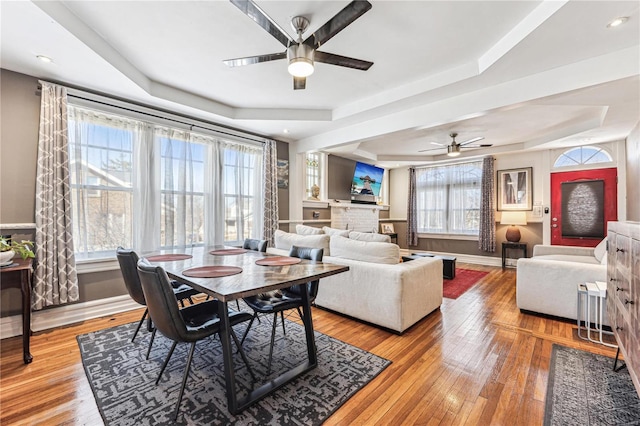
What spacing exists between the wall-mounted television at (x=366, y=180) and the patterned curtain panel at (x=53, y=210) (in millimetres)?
5007

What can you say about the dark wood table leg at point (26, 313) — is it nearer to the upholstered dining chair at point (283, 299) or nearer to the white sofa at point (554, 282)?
the upholstered dining chair at point (283, 299)

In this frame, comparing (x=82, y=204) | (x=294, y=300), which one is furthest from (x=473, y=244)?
(x=82, y=204)

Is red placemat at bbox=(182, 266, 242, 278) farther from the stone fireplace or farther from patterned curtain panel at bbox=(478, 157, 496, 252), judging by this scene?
patterned curtain panel at bbox=(478, 157, 496, 252)

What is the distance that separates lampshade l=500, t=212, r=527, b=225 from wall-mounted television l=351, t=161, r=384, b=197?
2868mm

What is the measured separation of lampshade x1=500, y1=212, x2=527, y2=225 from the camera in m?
5.61

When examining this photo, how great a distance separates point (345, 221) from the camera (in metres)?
6.16

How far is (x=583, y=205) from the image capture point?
5.13 metres

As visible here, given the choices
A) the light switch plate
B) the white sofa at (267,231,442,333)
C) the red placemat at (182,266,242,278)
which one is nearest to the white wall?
the light switch plate

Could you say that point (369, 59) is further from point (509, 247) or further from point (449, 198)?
point (509, 247)

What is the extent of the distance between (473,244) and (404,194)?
7.21 feet

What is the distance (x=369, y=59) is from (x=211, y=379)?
10.3ft

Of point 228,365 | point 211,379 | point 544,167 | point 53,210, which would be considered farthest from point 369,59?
point 544,167

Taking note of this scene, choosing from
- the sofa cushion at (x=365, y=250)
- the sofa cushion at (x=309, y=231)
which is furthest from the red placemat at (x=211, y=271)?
the sofa cushion at (x=309, y=231)

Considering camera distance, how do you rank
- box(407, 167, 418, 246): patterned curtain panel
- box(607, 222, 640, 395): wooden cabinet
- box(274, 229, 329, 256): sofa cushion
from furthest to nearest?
box(407, 167, 418, 246): patterned curtain panel
box(274, 229, 329, 256): sofa cushion
box(607, 222, 640, 395): wooden cabinet
